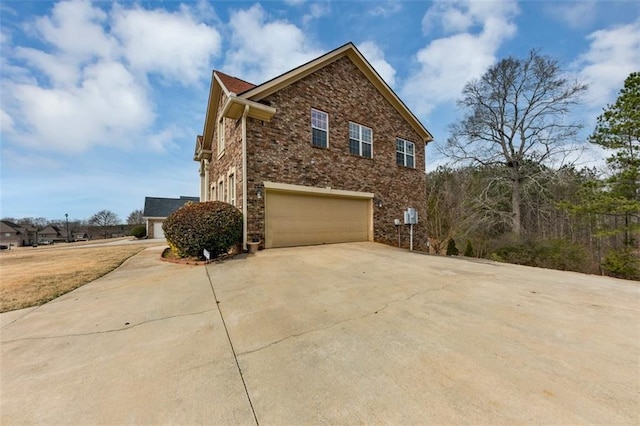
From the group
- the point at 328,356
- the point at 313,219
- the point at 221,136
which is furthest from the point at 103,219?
the point at 328,356

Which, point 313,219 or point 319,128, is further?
point 319,128

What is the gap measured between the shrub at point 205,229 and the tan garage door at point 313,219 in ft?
4.69

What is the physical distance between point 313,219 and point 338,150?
130 inches

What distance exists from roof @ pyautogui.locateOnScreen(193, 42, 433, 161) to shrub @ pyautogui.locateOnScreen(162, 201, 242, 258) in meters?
3.44

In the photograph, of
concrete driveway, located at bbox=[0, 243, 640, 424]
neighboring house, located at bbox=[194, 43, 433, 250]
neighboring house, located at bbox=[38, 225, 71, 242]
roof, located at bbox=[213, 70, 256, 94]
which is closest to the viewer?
concrete driveway, located at bbox=[0, 243, 640, 424]

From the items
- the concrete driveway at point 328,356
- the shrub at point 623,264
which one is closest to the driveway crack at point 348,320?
the concrete driveway at point 328,356

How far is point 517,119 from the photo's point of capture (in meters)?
16.1

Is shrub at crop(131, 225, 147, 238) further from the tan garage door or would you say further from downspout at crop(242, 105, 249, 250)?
the tan garage door

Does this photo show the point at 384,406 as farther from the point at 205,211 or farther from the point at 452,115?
the point at 452,115

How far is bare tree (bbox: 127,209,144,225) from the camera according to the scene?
161 feet

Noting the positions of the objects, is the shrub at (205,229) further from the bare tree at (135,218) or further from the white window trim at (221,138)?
the bare tree at (135,218)

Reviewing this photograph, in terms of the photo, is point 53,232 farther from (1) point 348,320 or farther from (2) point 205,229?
(1) point 348,320

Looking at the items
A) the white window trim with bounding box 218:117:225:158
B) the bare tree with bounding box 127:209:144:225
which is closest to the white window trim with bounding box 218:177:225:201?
the white window trim with bounding box 218:117:225:158

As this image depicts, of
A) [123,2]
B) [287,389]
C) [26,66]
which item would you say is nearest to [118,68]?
[26,66]
